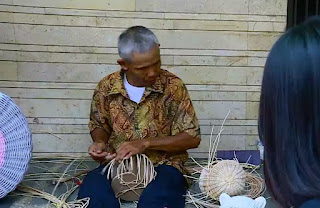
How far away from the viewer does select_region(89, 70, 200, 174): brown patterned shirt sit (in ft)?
7.67

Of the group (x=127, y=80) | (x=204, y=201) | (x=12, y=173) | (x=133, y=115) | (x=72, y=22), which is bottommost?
(x=204, y=201)

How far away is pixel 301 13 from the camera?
10.6ft

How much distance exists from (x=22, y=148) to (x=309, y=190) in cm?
176

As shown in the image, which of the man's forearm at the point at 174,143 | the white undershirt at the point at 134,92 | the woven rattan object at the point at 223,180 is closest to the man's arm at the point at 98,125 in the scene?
the white undershirt at the point at 134,92

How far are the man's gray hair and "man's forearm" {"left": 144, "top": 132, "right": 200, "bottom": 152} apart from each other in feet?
1.40

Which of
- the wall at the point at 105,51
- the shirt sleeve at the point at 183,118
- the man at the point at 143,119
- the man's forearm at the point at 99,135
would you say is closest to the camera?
the man at the point at 143,119

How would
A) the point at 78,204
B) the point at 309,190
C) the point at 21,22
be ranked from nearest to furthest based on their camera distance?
the point at 309,190 < the point at 78,204 < the point at 21,22

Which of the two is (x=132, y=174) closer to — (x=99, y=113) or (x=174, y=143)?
(x=174, y=143)

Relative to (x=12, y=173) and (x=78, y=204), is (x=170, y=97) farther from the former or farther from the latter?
(x=12, y=173)

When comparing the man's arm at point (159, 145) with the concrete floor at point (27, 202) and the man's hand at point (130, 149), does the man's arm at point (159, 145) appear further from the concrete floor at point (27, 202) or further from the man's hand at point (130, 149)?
the concrete floor at point (27, 202)

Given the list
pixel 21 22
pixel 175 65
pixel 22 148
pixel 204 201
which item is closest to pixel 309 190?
pixel 204 201

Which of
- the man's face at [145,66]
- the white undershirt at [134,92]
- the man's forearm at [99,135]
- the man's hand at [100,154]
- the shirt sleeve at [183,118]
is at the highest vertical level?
the man's face at [145,66]

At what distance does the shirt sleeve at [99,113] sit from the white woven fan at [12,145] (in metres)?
0.35

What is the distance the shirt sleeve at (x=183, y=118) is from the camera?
2312 millimetres
